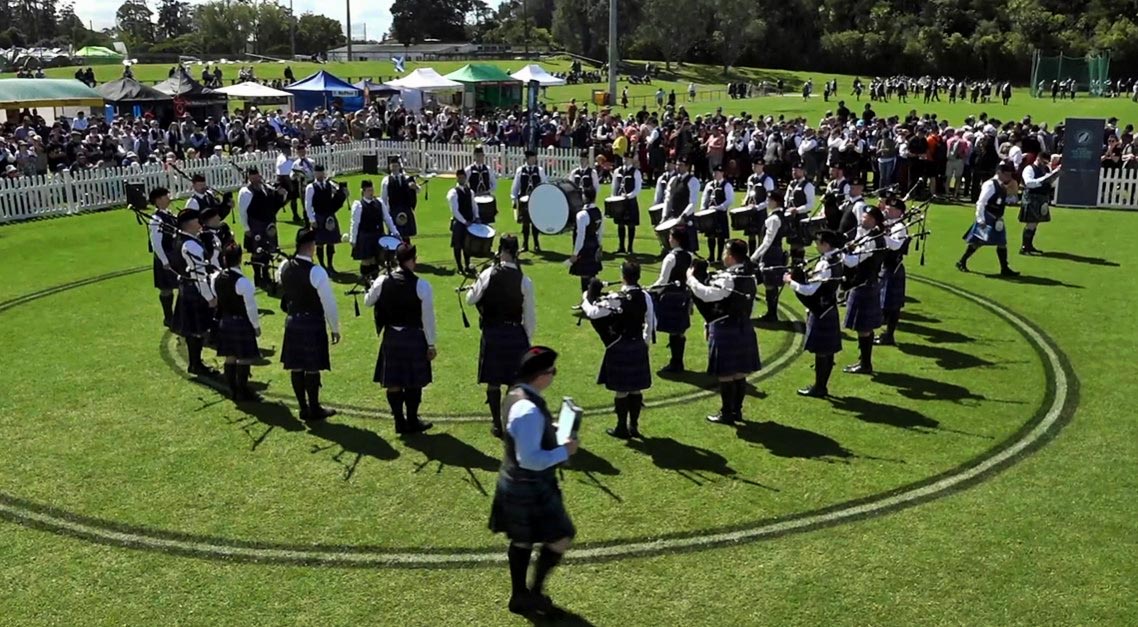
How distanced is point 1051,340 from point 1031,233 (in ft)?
22.0

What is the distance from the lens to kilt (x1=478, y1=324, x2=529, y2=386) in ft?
32.0

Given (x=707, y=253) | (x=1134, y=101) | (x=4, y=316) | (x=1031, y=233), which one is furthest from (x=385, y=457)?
(x=1134, y=101)

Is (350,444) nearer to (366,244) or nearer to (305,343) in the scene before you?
(305,343)

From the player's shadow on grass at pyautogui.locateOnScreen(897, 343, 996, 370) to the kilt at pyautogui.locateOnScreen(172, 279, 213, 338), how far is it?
9360 millimetres

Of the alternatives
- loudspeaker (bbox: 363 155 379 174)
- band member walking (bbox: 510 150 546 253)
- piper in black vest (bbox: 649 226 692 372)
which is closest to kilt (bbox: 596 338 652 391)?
piper in black vest (bbox: 649 226 692 372)

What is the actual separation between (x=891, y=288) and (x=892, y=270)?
0.84 feet

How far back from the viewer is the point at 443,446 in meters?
9.82

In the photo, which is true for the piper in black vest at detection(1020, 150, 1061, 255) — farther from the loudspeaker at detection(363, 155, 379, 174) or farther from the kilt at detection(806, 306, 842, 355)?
the loudspeaker at detection(363, 155, 379, 174)

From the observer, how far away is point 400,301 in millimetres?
9508

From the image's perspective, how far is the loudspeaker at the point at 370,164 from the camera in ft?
105

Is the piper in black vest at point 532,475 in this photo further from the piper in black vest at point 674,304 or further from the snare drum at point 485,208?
the snare drum at point 485,208

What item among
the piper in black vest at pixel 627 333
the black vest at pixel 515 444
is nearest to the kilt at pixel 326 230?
the piper in black vest at pixel 627 333

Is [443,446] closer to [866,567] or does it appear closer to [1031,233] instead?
[866,567]

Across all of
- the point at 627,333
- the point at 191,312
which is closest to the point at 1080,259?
the point at 627,333
